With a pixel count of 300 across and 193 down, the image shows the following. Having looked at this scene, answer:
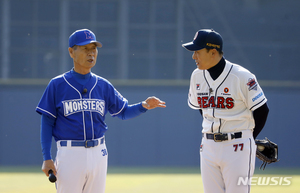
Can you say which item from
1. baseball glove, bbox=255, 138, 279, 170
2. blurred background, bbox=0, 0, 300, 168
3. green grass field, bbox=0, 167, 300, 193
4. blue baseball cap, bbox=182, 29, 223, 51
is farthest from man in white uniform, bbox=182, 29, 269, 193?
blurred background, bbox=0, 0, 300, 168

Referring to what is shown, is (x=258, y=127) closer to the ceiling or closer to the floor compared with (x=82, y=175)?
closer to the ceiling

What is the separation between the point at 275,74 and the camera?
11.7m

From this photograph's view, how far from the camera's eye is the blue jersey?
3.41m

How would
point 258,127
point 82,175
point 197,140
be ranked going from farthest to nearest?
point 197,140, point 258,127, point 82,175

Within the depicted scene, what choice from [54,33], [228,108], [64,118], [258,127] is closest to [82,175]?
[64,118]

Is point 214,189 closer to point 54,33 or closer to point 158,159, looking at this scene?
point 158,159

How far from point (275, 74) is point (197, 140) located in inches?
120

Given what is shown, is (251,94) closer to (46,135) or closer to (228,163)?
(228,163)

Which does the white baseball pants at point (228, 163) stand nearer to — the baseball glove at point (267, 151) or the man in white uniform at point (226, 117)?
the man in white uniform at point (226, 117)

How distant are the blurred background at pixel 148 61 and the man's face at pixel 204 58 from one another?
25.9ft

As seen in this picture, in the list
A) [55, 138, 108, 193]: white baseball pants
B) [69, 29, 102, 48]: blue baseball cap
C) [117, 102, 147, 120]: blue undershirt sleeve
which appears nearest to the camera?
[55, 138, 108, 193]: white baseball pants

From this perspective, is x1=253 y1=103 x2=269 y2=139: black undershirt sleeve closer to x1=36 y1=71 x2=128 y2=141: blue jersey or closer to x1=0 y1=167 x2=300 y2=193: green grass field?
x1=36 y1=71 x2=128 y2=141: blue jersey

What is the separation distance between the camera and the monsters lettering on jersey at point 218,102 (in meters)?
3.44

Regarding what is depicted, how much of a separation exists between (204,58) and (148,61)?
27.0 feet
